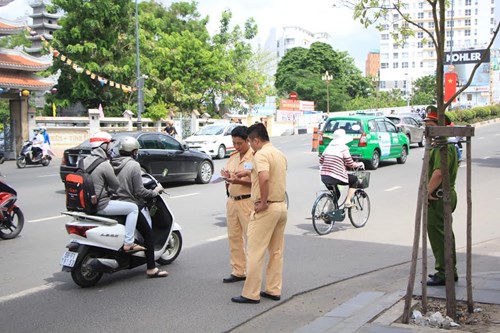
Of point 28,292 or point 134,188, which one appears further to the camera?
point 134,188

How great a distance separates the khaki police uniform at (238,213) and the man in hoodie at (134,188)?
896 millimetres

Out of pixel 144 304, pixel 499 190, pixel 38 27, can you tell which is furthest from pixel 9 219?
pixel 38 27

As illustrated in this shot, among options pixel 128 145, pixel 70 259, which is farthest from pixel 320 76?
pixel 70 259

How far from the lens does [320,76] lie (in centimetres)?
7950

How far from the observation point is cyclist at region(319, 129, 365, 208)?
9.18 meters

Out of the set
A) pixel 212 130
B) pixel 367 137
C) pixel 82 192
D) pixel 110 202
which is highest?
pixel 212 130

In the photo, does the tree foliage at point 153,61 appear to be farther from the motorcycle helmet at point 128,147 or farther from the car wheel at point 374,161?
the motorcycle helmet at point 128,147

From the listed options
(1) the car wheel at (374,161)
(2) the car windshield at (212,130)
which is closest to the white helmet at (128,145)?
(1) the car wheel at (374,161)

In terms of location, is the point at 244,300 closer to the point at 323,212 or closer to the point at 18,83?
the point at 323,212

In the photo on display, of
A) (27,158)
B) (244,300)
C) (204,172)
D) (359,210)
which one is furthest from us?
(27,158)

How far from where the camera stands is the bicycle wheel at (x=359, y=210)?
9562mm

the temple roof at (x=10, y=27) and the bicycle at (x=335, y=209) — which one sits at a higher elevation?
the temple roof at (x=10, y=27)

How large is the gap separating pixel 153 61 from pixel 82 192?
3475cm

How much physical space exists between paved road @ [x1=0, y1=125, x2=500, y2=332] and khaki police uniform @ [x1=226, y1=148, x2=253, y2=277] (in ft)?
1.00
